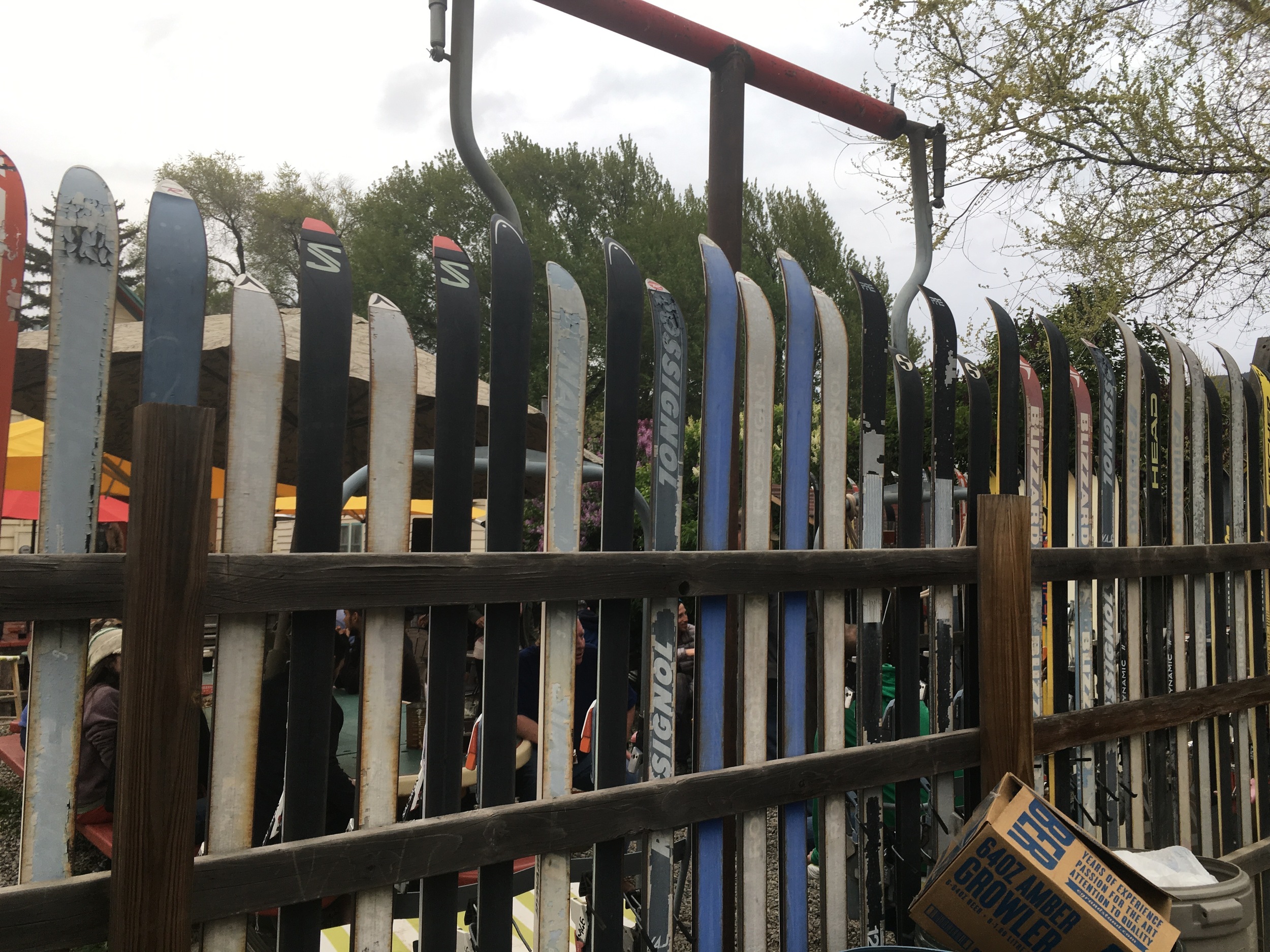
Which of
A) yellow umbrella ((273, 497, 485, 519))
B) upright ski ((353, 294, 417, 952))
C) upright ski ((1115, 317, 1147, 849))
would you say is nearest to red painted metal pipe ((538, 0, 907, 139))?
upright ski ((1115, 317, 1147, 849))

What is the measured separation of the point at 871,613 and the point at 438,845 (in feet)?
4.34

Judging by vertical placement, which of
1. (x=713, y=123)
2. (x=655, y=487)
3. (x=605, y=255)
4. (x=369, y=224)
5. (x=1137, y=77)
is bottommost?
(x=655, y=487)

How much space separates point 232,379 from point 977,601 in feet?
6.94

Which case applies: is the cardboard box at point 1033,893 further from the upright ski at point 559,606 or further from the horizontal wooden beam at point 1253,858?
the horizontal wooden beam at point 1253,858

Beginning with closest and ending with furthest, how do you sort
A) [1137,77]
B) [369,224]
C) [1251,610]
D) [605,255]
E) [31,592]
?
[31,592] → [605,255] → [1251,610] → [1137,77] → [369,224]

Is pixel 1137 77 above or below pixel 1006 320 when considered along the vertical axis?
above

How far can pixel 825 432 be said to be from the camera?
95.5 inches

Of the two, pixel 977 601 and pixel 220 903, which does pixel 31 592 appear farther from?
pixel 977 601

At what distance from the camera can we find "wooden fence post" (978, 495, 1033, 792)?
2.60 metres

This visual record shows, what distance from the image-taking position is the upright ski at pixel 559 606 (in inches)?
73.5

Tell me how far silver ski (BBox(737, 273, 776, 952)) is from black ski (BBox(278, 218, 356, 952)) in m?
1.00

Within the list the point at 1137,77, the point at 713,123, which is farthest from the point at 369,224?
the point at 713,123

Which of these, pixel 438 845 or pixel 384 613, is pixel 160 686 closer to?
pixel 384 613

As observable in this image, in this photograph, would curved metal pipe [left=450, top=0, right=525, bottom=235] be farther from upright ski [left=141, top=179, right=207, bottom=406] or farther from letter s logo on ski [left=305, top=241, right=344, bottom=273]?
upright ski [left=141, top=179, right=207, bottom=406]
